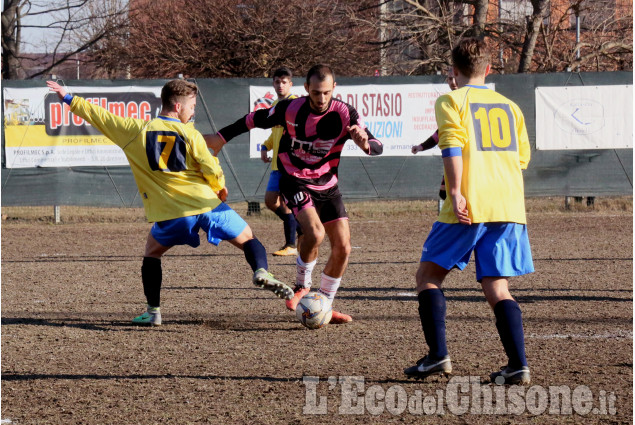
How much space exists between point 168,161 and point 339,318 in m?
1.66

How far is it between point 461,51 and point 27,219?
39.9ft

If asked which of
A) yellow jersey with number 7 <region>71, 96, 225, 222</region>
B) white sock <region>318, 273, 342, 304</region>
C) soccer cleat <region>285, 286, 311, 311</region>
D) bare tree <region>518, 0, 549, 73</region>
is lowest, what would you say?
soccer cleat <region>285, 286, 311, 311</region>

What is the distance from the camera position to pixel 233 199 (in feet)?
47.5

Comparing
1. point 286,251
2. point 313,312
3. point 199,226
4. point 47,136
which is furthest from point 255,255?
point 47,136

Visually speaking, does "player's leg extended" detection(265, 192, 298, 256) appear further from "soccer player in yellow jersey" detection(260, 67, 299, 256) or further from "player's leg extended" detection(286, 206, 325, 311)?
"player's leg extended" detection(286, 206, 325, 311)

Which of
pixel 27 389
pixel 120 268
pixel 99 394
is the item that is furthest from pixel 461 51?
pixel 120 268

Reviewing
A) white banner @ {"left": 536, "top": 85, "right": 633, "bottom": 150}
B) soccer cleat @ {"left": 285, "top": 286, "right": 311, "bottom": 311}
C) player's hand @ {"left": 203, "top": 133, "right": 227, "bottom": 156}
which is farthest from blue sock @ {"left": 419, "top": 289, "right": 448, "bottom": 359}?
white banner @ {"left": 536, "top": 85, "right": 633, "bottom": 150}

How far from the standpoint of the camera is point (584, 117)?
14562 mm

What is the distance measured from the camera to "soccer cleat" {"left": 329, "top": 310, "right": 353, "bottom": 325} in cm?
625

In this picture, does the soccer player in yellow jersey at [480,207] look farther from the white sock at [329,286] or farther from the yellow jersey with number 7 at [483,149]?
the white sock at [329,286]

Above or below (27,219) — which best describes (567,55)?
above

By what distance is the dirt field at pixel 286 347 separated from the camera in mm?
4141

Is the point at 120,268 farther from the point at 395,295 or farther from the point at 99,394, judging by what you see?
the point at 99,394

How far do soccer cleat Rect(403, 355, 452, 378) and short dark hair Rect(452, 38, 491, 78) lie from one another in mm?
1485
